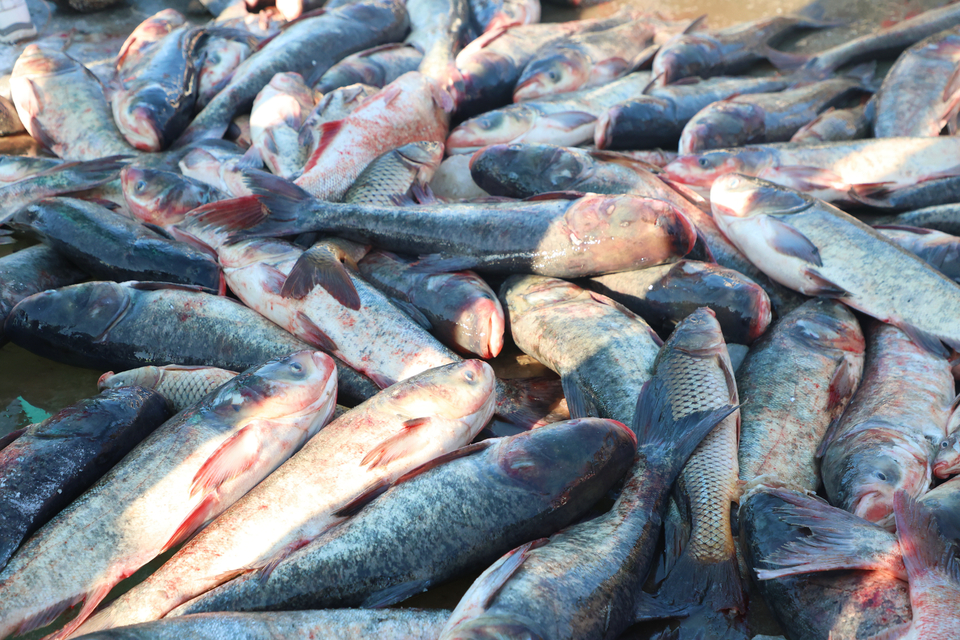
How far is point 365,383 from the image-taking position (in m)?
3.56

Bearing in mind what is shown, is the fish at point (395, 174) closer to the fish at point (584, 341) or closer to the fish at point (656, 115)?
the fish at point (584, 341)

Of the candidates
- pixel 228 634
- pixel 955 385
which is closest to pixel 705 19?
pixel 955 385

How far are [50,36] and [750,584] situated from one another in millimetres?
8021

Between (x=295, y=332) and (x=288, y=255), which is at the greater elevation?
(x=288, y=255)

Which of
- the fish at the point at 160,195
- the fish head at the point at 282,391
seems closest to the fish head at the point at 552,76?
the fish at the point at 160,195

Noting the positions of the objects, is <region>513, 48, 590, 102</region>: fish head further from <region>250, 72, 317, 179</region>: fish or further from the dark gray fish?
the dark gray fish

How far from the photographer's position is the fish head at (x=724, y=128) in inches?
197

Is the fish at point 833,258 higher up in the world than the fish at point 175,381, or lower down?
higher up

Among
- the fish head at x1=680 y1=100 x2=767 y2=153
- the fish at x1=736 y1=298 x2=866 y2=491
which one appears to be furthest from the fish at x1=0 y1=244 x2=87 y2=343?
the fish head at x1=680 y1=100 x2=767 y2=153

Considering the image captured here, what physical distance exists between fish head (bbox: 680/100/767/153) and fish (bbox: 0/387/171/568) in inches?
154

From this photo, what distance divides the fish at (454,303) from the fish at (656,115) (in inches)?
75.8

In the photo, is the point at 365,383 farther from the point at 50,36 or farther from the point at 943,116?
the point at 50,36

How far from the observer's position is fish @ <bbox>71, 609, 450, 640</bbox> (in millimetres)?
2268

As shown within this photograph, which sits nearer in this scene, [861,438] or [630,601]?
[630,601]
